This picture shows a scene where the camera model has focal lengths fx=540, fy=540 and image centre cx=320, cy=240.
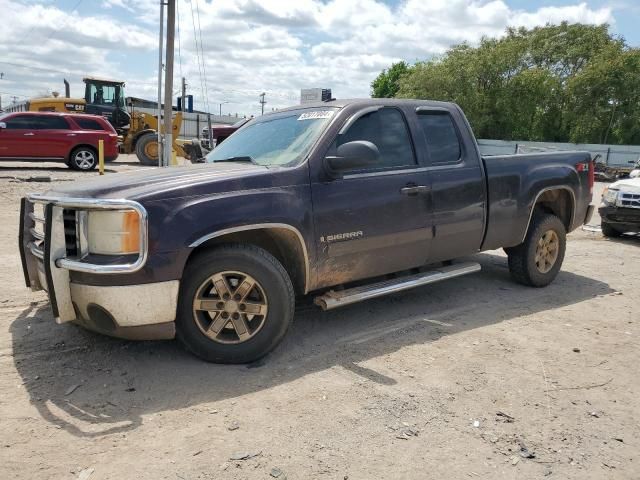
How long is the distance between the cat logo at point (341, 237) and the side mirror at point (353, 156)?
510 mm

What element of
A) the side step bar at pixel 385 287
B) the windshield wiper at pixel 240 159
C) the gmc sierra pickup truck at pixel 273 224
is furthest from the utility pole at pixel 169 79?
the side step bar at pixel 385 287

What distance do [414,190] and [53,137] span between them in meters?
15.8

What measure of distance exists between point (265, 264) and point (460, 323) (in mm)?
2024

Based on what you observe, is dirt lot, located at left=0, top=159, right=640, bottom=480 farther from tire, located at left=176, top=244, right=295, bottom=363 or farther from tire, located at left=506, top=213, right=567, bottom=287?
tire, located at left=506, top=213, right=567, bottom=287

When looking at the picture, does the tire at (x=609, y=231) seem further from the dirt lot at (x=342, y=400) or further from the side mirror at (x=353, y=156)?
the side mirror at (x=353, y=156)

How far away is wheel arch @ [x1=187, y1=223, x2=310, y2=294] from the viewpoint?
11.9 feet

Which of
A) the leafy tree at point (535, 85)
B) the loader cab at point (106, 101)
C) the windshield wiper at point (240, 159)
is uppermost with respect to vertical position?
the leafy tree at point (535, 85)

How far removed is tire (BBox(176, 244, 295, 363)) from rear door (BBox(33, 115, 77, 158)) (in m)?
15.8

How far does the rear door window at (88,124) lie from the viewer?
17562 mm

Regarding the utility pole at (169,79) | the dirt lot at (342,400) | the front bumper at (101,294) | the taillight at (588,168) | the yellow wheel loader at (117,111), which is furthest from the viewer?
the yellow wheel loader at (117,111)

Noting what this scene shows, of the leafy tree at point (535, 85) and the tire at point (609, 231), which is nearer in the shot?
the tire at point (609, 231)

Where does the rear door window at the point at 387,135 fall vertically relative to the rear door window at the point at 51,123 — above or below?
below

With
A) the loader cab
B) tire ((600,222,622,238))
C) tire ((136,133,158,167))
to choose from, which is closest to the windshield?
tire ((600,222,622,238))

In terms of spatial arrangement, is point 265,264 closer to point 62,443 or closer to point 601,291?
point 62,443
